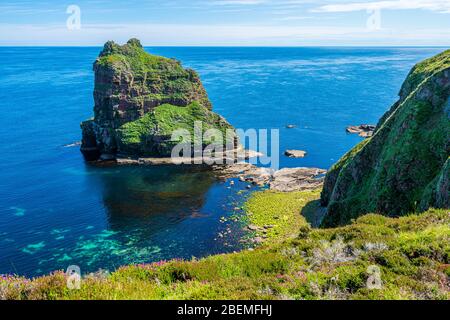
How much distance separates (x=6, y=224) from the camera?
67.8 metres

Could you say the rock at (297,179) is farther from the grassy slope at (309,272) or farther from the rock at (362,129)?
the grassy slope at (309,272)

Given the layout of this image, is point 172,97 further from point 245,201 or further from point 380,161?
point 380,161

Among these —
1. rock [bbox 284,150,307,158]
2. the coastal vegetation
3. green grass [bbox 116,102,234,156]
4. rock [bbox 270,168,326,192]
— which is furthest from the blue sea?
the coastal vegetation

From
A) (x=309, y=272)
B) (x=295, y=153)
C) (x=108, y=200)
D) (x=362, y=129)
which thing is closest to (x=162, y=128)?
(x=108, y=200)

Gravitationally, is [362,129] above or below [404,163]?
below

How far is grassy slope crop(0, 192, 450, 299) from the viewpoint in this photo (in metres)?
14.7

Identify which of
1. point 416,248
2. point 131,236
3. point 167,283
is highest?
point 416,248

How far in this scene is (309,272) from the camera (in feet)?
56.4

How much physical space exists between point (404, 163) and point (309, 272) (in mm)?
30511

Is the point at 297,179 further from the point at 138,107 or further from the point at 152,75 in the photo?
the point at 152,75

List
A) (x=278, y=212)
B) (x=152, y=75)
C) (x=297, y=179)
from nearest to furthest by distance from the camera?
(x=278, y=212)
(x=297, y=179)
(x=152, y=75)
